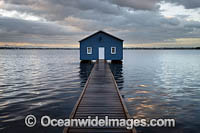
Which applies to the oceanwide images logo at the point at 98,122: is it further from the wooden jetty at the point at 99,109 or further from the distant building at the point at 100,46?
the distant building at the point at 100,46

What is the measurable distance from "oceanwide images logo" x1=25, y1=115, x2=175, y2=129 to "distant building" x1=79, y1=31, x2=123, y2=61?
93.7ft

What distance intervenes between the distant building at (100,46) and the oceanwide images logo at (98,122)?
2856 centimetres

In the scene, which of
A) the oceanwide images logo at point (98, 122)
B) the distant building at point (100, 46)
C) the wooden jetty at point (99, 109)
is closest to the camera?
the wooden jetty at point (99, 109)

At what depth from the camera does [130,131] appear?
576cm

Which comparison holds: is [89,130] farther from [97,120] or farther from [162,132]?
[162,132]

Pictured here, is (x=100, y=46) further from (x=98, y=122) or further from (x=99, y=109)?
(x=98, y=122)

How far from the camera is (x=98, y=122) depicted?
21.7 ft

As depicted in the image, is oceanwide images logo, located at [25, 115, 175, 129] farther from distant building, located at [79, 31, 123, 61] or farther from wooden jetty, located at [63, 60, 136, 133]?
distant building, located at [79, 31, 123, 61]

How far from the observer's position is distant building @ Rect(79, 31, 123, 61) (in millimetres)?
36438

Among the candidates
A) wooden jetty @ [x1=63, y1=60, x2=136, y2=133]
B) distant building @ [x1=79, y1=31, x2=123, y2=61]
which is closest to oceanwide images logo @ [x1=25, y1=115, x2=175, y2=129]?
wooden jetty @ [x1=63, y1=60, x2=136, y2=133]

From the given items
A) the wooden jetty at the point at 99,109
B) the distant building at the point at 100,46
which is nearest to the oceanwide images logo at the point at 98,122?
the wooden jetty at the point at 99,109

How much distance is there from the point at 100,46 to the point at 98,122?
30687 mm

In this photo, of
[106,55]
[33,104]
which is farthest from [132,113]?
[106,55]

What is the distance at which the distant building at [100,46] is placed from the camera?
36.4 m
